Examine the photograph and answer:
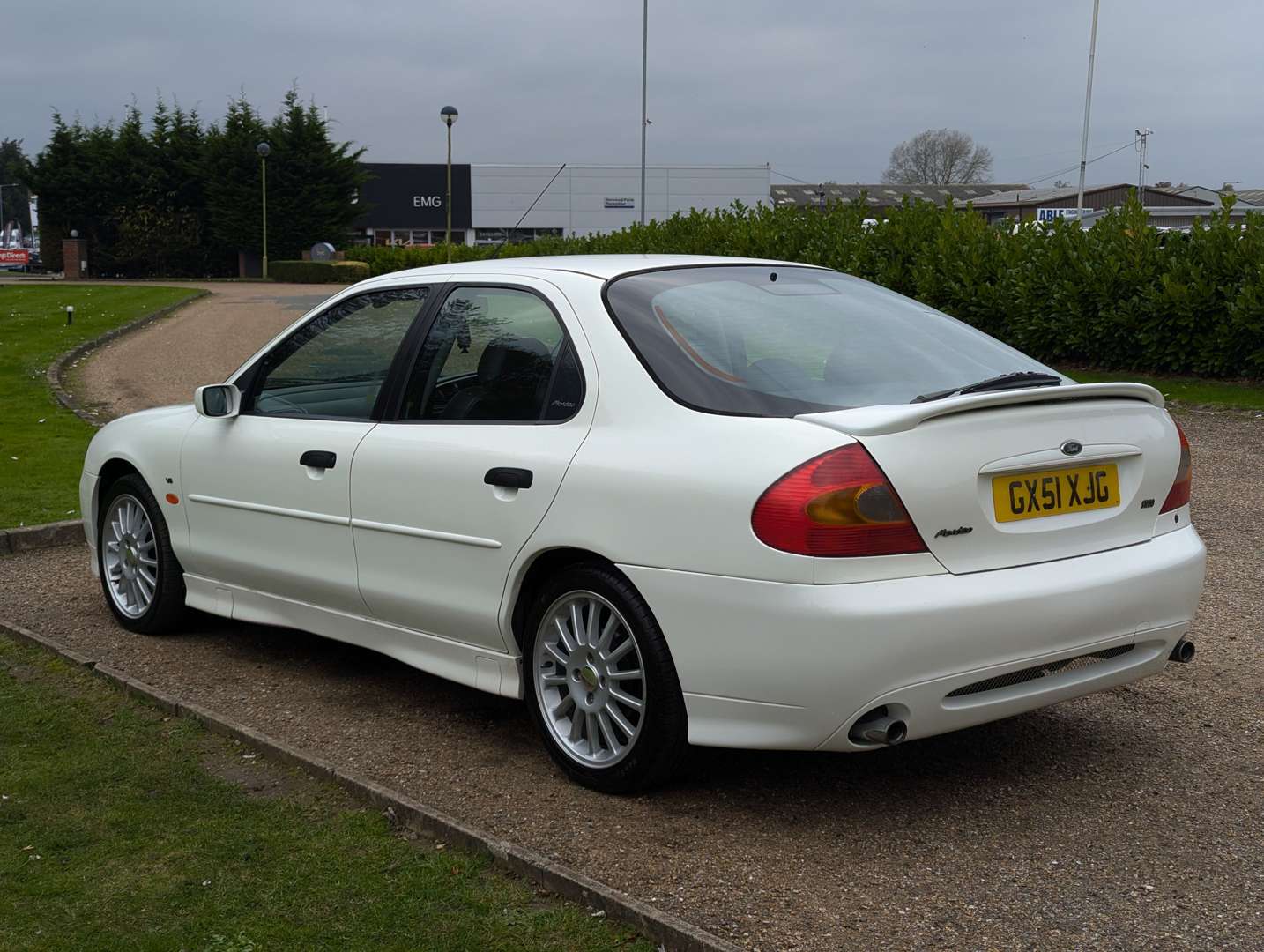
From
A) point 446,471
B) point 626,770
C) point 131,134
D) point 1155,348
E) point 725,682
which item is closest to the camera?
point 725,682

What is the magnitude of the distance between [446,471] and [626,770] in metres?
1.16

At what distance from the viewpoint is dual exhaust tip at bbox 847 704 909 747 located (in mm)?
3619

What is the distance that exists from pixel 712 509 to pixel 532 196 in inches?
2937

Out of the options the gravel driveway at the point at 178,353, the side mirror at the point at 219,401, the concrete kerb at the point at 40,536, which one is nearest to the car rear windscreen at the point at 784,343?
the side mirror at the point at 219,401

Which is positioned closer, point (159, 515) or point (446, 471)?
point (446, 471)

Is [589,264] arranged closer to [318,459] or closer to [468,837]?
[318,459]

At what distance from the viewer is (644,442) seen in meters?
3.95

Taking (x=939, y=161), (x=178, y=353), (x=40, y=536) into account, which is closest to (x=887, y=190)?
(x=939, y=161)

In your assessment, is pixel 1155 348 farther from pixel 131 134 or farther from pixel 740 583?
pixel 131 134

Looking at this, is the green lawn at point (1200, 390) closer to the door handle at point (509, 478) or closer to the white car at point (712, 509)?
the white car at point (712, 509)

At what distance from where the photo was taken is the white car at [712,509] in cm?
359

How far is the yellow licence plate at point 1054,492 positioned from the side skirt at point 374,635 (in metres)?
1.64

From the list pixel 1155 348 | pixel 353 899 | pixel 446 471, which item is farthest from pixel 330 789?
pixel 1155 348

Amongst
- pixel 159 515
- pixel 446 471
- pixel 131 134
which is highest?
pixel 131 134
